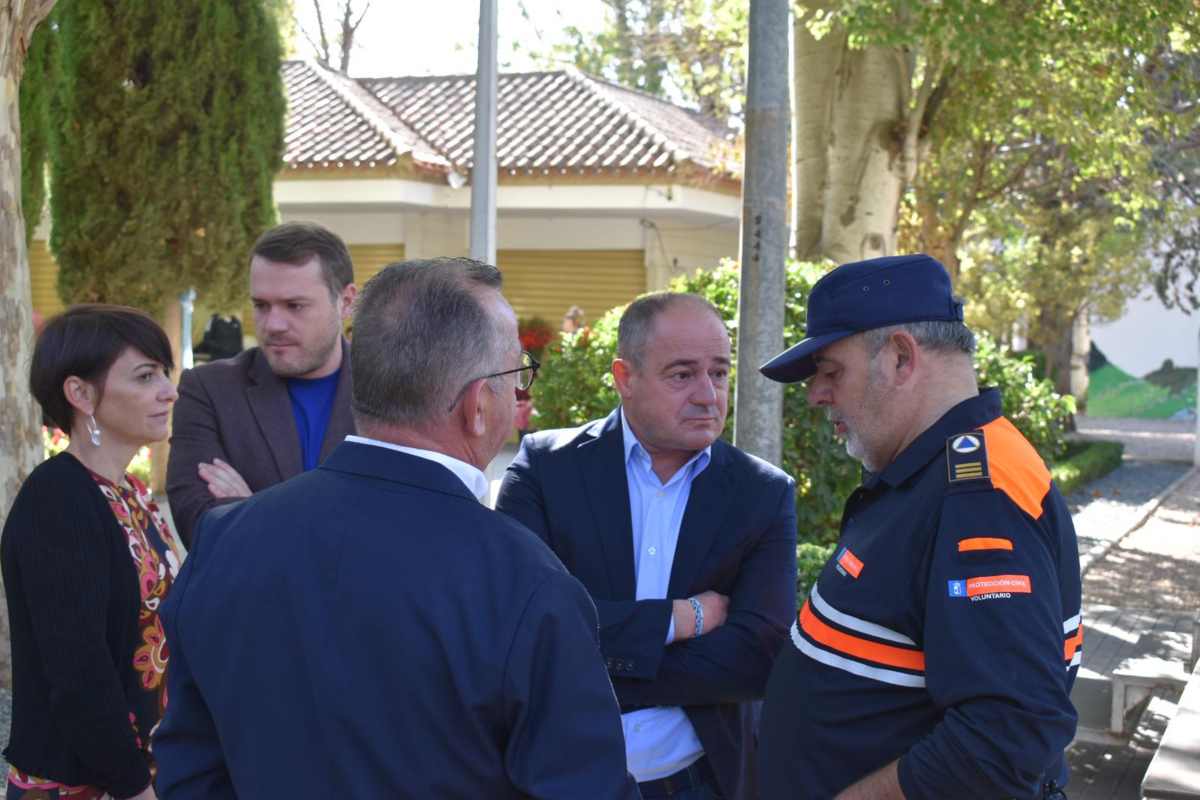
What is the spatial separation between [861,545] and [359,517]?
1.08m

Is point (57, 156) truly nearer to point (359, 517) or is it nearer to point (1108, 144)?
point (1108, 144)

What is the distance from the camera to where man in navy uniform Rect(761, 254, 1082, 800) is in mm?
2250

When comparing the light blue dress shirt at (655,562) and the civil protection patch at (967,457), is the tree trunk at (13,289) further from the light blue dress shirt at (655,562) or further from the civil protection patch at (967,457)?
the civil protection patch at (967,457)

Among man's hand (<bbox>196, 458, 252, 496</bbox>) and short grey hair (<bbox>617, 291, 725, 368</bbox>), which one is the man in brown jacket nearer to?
man's hand (<bbox>196, 458, 252, 496</bbox>)

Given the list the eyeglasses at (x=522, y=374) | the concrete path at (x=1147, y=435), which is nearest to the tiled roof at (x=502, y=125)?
the concrete path at (x=1147, y=435)

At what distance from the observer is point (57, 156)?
13.6m

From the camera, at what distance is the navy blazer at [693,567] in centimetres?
307

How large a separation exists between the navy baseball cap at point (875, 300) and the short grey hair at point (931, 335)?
1cm

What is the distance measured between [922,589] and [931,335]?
518mm

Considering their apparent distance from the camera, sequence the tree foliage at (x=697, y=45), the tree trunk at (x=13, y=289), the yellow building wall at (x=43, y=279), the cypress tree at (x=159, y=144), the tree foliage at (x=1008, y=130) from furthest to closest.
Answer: the yellow building wall at (x=43, y=279) < the tree foliage at (x=697, y=45) < the cypress tree at (x=159, y=144) < the tree foliage at (x=1008, y=130) < the tree trunk at (x=13, y=289)

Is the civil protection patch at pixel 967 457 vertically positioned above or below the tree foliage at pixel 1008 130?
below

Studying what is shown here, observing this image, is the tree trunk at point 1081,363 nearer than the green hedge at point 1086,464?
No

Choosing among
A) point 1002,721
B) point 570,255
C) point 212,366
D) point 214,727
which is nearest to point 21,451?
point 212,366

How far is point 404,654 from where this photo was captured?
1.76 m
